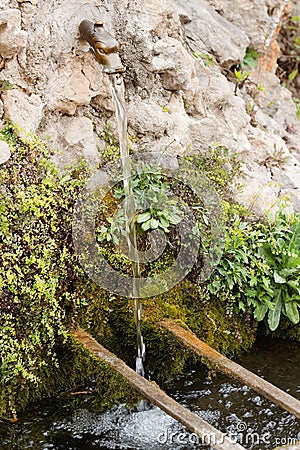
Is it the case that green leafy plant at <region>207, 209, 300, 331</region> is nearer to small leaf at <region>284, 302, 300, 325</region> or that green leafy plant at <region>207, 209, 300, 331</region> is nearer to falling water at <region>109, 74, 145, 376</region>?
small leaf at <region>284, 302, 300, 325</region>

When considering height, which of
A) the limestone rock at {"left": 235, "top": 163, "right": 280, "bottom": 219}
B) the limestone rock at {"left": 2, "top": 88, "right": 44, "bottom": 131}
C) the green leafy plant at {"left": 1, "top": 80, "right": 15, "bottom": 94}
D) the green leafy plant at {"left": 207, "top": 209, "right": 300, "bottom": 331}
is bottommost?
the green leafy plant at {"left": 207, "top": 209, "right": 300, "bottom": 331}

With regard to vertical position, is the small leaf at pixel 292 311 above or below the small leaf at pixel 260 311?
above

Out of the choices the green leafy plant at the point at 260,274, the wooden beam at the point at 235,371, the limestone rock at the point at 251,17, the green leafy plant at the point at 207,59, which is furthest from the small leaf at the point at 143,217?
the limestone rock at the point at 251,17

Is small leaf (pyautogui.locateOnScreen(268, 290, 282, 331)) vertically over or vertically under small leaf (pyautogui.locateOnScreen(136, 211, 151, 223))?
under

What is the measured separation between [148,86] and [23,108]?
1066 mm

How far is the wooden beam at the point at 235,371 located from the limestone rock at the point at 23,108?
5.37 feet

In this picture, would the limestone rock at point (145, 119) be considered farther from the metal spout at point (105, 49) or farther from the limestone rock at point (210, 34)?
the limestone rock at point (210, 34)

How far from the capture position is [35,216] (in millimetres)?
3947

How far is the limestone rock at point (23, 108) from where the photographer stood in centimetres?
422

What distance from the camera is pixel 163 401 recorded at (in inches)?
137

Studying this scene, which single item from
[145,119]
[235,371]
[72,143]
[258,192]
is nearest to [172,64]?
[145,119]

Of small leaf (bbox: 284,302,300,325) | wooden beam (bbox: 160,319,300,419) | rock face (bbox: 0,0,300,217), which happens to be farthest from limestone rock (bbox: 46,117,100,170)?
small leaf (bbox: 284,302,300,325)

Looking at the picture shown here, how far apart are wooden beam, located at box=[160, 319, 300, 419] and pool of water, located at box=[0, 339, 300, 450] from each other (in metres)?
0.29

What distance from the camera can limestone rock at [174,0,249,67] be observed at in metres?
5.63
